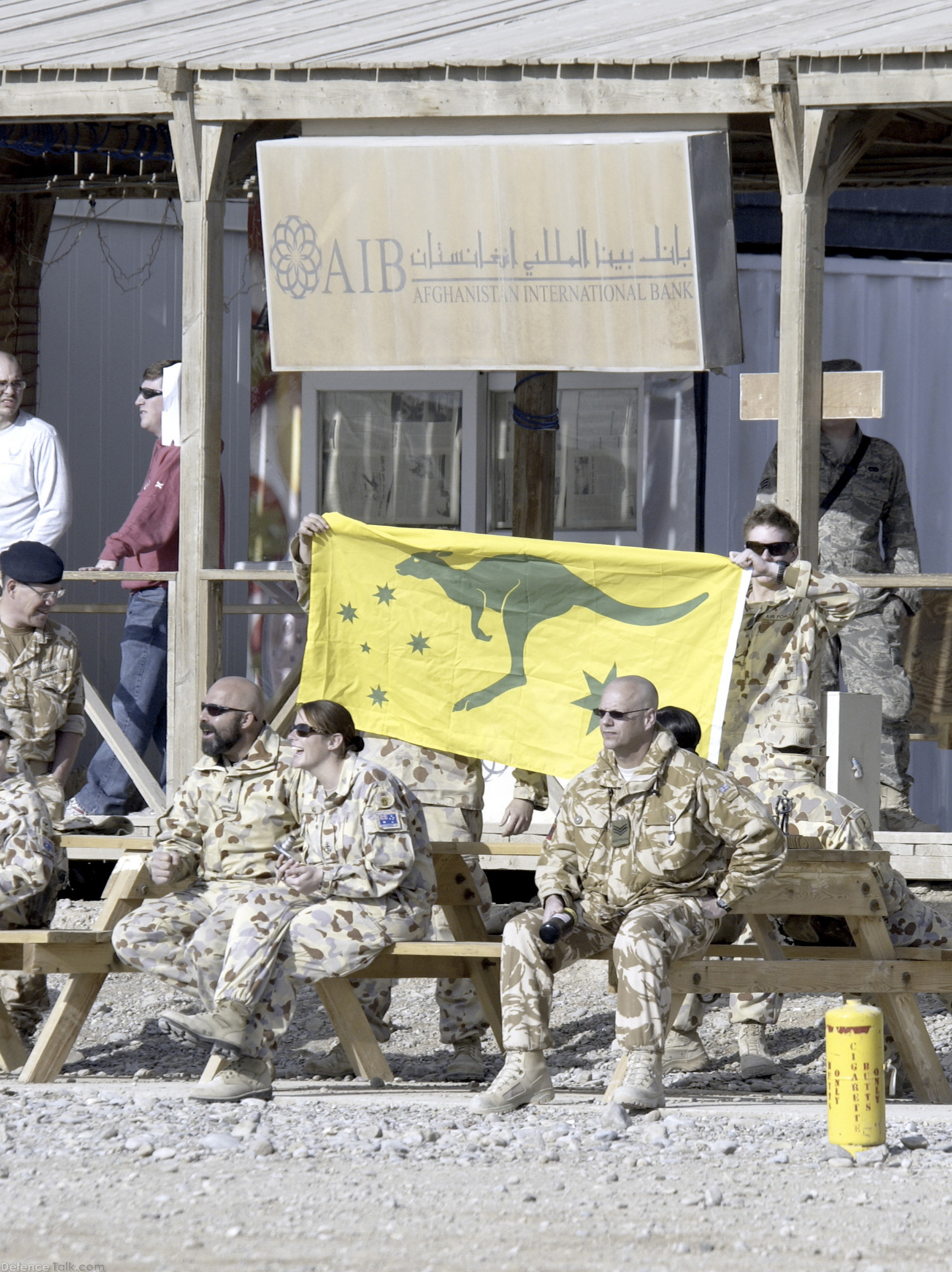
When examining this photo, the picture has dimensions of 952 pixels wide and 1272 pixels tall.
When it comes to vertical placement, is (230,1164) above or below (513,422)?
below

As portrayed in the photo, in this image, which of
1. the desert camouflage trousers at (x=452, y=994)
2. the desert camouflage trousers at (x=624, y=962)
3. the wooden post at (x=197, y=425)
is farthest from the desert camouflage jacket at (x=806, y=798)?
the wooden post at (x=197, y=425)

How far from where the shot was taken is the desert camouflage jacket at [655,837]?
20.7 ft

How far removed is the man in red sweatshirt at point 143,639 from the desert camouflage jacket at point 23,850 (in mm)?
1720

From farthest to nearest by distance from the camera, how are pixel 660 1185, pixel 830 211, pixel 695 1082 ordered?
1. pixel 830 211
2. pixel 695 1082
3. pixel 660 1185

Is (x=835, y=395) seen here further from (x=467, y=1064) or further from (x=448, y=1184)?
(x=448, y=1184)

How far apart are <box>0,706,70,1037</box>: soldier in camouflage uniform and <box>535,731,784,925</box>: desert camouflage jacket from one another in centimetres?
185

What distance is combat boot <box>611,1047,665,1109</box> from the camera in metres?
5.87

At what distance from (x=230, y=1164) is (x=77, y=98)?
4.88 meters

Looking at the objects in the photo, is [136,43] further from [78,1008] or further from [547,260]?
[78,1008]

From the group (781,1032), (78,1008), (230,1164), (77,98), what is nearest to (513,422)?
(77,98)

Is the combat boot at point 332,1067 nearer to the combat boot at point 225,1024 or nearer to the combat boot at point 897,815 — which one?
the combat boot at point 225,1024

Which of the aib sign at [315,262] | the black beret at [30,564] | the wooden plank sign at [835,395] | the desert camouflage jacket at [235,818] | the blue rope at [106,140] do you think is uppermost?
the blue rope at [106,140]

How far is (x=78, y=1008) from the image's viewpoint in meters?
6.89

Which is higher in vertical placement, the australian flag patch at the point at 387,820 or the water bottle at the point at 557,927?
the australian flag patch at the point at 387,820
